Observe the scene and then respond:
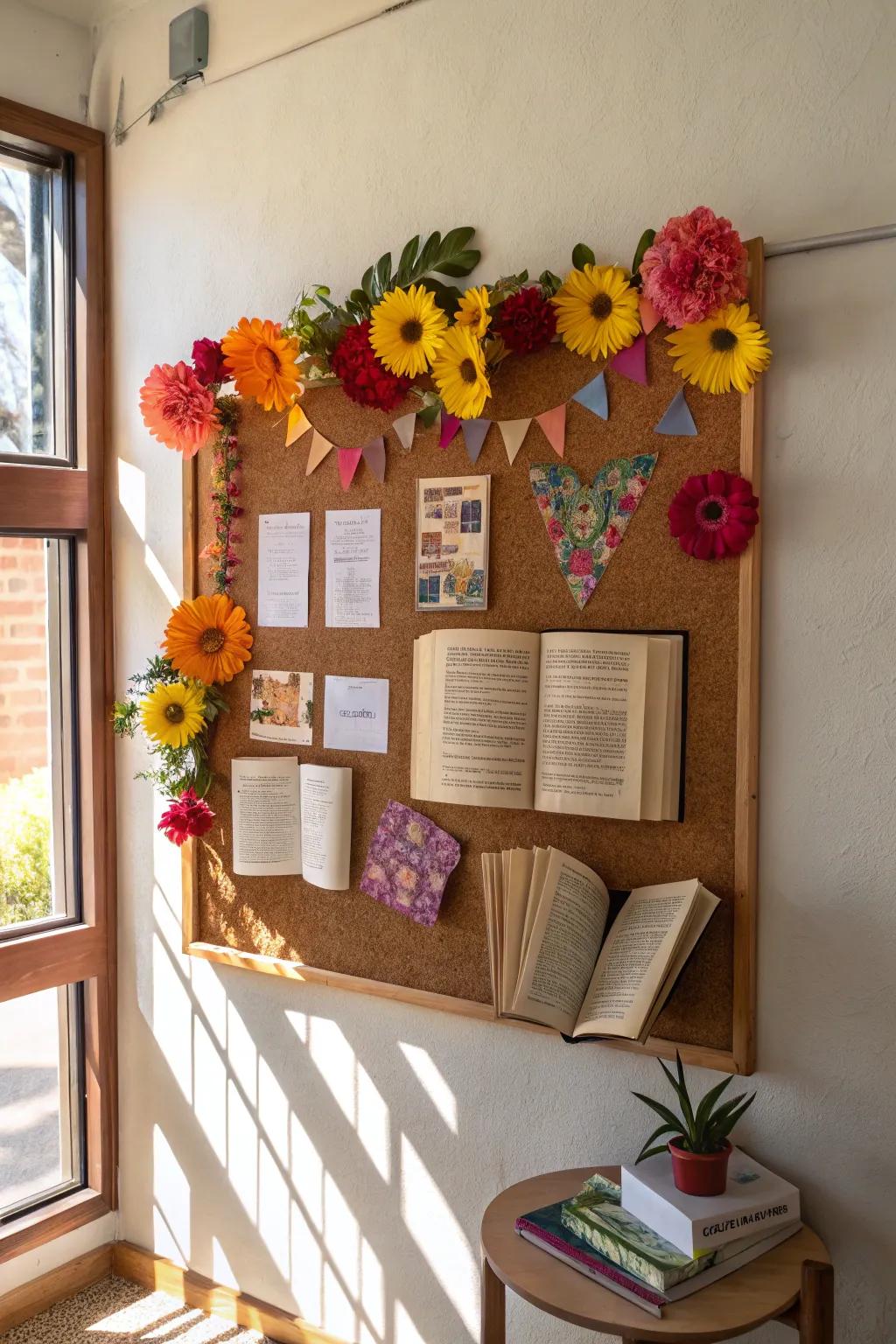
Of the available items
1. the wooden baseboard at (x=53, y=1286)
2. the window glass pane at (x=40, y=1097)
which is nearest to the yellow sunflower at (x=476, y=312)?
the window glass pane at (x=40, y=1097)

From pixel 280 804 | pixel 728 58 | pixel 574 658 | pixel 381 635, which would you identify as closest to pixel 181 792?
pixel 280 804

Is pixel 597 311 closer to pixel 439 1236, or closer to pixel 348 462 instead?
pixel 348 462

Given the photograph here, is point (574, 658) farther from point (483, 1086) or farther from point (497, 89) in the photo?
point (497, 89)

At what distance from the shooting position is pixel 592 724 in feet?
5.53

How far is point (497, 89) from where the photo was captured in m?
1.83

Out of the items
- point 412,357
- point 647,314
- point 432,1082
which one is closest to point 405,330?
point 412,357

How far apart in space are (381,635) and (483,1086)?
0.79 metres

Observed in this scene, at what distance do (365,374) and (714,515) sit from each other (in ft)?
2.12

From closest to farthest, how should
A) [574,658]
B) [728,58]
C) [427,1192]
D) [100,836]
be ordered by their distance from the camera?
1. [728,58]
2. [574,658]
3. [427,1192]
4. [100,836]

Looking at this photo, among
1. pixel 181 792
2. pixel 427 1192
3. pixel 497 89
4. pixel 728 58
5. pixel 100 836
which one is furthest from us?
pixel 100 836

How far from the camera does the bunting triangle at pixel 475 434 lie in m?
1.82

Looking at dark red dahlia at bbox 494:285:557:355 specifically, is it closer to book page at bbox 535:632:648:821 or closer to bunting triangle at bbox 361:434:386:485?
bunting triangle at bbox 361:434:386:485

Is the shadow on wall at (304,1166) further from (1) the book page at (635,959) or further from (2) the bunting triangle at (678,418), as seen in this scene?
(2) the bunting triangle at (678,418)

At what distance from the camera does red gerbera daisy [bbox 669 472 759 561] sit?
5.12 ft
